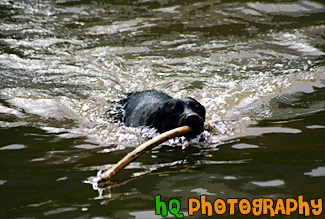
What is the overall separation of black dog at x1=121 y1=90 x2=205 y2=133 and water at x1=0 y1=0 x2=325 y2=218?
20 centimetres

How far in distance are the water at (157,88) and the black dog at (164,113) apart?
0.64 ft

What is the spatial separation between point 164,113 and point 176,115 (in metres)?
0.19

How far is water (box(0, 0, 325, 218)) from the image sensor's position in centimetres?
342

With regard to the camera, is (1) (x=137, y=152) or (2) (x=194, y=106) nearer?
(1) (x=137, y=152)

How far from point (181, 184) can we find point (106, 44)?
650cm

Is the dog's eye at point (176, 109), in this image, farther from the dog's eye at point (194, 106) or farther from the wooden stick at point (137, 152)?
the wooden stick at point (137, 152)

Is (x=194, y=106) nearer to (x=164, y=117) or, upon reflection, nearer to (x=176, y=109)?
(x=176, y=109)

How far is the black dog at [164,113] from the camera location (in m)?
4.80

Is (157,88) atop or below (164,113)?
below

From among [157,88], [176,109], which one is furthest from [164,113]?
[157,88]

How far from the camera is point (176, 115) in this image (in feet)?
16.5

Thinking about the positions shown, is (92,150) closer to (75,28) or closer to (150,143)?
(150,143)

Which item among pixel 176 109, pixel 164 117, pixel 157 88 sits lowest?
pixel 157 88

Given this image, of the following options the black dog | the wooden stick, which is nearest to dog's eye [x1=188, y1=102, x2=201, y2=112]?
the black dog
